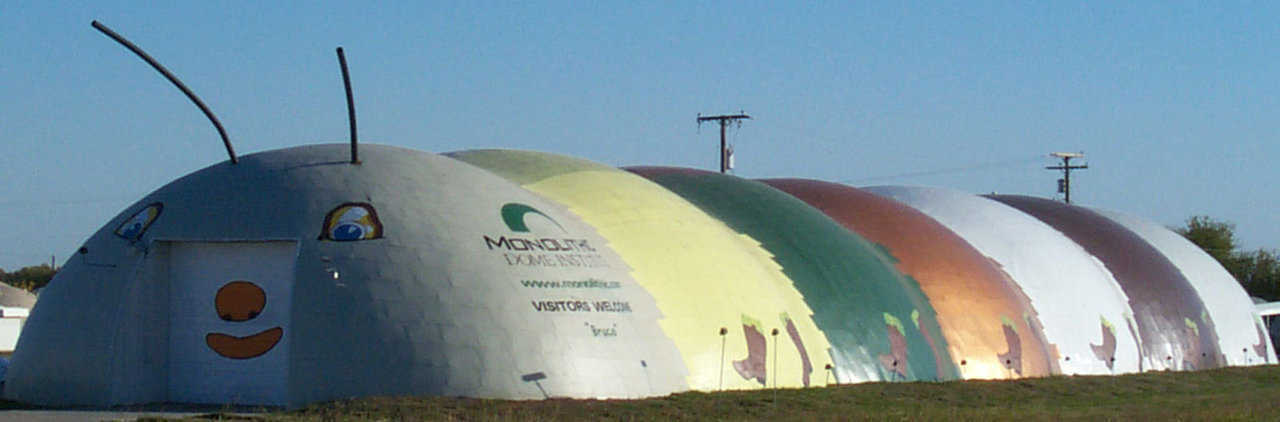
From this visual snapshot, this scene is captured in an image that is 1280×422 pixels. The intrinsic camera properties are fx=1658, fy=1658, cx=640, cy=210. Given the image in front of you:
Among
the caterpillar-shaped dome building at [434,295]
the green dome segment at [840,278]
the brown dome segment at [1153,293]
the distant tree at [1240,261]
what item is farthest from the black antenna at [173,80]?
the distant tree at [1240,261]

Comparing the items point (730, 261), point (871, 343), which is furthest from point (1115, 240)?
point (730, 261)

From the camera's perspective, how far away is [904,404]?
23.9 m

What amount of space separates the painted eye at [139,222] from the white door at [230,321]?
0.61 m

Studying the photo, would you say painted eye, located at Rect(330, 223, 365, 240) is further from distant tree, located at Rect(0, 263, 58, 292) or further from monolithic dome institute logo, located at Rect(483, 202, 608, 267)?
distant tree, located at Rect(0, 263, 58, 292)

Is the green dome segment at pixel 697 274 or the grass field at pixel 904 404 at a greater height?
the green dome segment at pixel 697 274

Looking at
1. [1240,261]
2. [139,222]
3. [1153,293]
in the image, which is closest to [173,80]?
[139,222]

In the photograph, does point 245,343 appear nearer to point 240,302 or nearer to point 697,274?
point 240,302

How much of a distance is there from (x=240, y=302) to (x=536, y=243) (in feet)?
12.7

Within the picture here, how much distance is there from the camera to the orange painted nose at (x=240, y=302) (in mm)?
20375

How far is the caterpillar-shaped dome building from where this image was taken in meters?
20.0

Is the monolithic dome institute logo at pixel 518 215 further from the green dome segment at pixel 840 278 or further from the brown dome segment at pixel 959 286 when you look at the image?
the brown dome segment at pixel 959 286

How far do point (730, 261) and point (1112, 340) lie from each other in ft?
52.4

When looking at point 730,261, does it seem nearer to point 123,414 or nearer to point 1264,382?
point 123,414

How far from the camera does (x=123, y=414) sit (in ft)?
63.8
